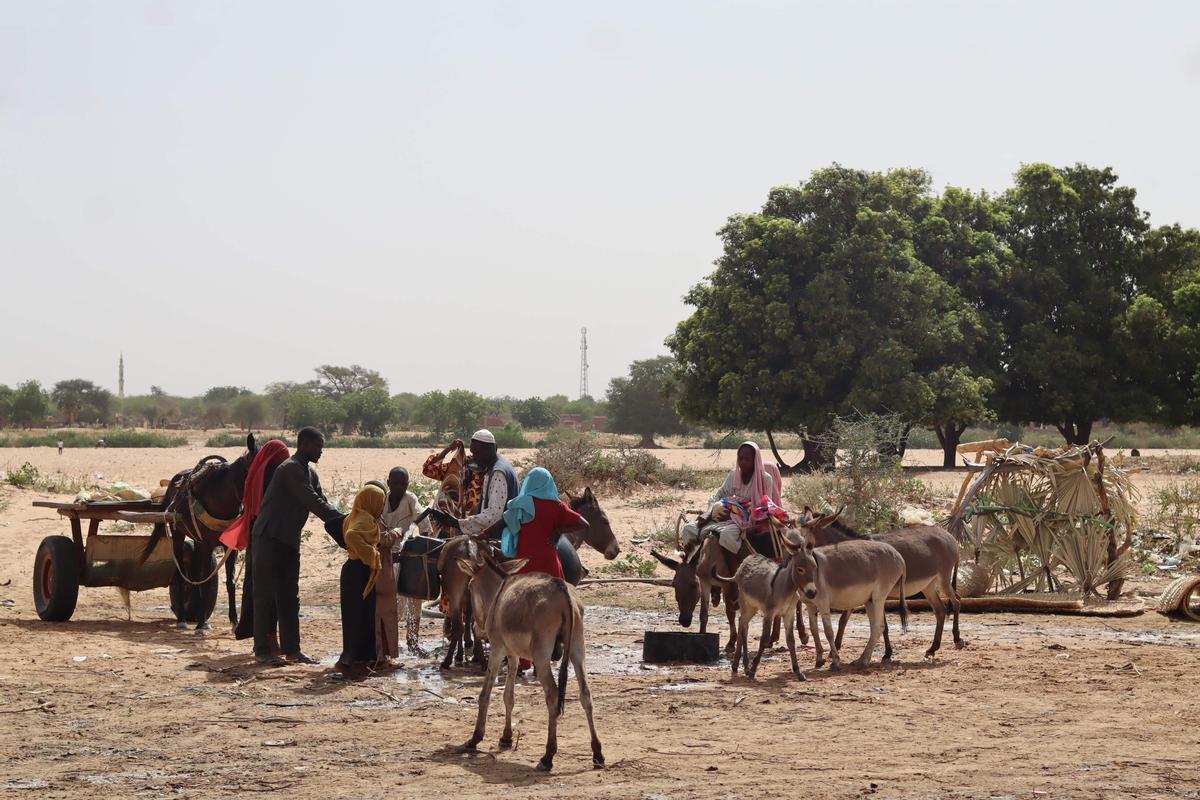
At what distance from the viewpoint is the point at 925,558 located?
40.9 feet

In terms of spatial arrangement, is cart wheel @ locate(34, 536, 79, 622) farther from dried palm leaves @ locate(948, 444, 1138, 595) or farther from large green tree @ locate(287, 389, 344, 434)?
large green tree @ locate(287, 389, 344, 434)

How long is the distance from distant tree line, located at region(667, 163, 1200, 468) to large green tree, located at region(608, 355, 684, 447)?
93.9 ft

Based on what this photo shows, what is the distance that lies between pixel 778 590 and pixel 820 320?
26.5 meters

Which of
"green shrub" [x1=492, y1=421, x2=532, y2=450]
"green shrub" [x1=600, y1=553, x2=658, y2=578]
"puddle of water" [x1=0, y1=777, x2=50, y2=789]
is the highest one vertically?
"green shrub" [x1=492, y1=421, x2=532, y2=450]

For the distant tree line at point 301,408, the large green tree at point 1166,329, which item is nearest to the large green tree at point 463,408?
the distant tree line at point 301,408

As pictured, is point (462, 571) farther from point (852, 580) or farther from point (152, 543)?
point (152, 543)

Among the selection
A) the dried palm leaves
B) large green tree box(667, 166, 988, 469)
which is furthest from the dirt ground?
large green tree box(667, 166, 988, 469)

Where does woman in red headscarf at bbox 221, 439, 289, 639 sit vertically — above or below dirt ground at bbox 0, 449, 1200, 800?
above

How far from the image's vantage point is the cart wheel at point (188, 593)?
14.1 m

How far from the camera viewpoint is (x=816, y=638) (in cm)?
1165

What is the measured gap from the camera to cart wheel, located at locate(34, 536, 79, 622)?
13.9 metres

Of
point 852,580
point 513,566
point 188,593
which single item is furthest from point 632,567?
point 513,566

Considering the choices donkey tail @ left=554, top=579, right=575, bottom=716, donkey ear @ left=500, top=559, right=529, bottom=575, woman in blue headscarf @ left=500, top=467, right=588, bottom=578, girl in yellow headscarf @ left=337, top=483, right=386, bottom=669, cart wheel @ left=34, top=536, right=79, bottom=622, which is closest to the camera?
donkey tail @ left=554, top=579, right=575, bottom=716

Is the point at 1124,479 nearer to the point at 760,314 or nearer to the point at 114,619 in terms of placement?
the point at 114,619
